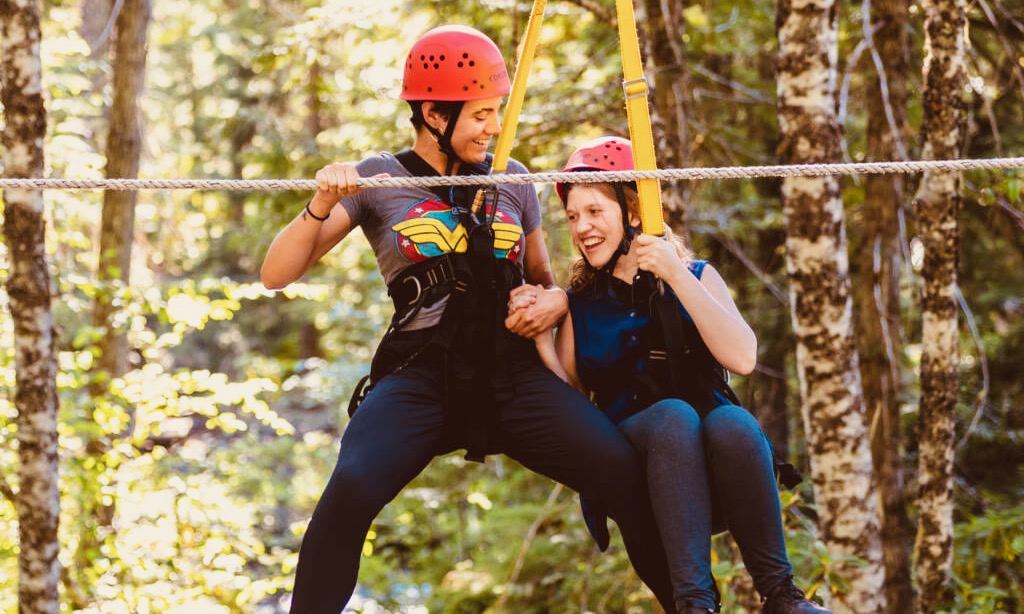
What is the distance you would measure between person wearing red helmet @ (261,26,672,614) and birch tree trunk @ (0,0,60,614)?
1.66 m

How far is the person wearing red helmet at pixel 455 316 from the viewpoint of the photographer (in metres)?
2.36

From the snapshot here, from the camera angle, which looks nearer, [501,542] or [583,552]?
[583,552]

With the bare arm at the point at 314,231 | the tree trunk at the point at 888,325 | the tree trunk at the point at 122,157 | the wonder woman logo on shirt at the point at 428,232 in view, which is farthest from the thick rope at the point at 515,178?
the tree trunk at the point at 122,157

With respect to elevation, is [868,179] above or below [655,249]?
above

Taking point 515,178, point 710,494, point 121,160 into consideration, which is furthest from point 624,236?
point 121,160

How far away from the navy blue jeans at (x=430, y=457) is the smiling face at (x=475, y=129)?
1.74ft

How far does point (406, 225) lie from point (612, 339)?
594mm

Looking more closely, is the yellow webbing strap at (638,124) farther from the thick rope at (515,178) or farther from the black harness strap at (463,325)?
the black harness strap at (463,325)

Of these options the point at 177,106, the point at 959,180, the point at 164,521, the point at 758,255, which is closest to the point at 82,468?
the point at 164,521

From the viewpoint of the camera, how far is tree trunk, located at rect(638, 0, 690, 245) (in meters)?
4.35

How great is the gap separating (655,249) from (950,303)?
213cm

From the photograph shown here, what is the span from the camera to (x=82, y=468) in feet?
16.1

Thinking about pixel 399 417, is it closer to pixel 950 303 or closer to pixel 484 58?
pixel 484 58

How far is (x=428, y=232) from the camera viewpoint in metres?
2.50
